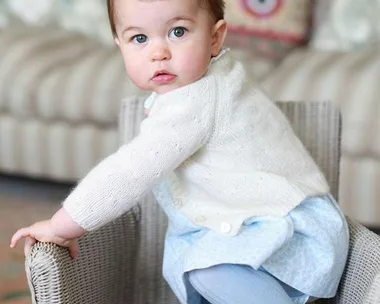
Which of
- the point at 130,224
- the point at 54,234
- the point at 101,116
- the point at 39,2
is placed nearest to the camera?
the point at 54,234

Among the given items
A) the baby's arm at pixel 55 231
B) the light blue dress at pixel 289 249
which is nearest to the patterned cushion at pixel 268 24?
the light blue dress at pixel 289 249

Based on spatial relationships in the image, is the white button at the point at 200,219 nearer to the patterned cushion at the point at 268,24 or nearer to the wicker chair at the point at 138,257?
the wicker chair at the point at 138,257

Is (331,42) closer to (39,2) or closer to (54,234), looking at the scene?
(39,2)

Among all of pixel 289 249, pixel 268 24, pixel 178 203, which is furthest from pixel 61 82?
pixel 289 249

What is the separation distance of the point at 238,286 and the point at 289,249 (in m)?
0.10

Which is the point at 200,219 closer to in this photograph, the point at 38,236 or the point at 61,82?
the point at 38,236

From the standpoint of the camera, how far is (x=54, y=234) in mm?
1063

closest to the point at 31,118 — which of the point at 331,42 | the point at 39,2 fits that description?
the point at 39,2

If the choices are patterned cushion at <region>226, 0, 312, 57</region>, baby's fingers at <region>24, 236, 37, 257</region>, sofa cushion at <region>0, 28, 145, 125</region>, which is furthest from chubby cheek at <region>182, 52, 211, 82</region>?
patterned cushion at <region>226, 0, 312, 57</region>

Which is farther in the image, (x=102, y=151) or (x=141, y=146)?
(x=102, y=151)

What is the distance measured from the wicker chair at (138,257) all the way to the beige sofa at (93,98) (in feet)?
2.77

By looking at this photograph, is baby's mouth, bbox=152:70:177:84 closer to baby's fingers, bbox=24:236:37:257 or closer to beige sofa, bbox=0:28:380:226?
baby's fingers, bbox=24:236:37:257

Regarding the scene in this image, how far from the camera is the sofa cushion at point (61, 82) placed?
2439 millimetres

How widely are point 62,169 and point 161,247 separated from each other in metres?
1.32
